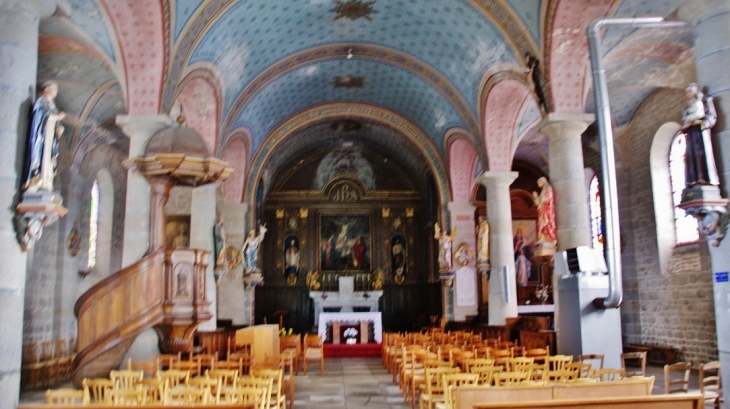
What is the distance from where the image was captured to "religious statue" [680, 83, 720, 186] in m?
7.13

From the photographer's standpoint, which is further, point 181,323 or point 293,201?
point 293,201

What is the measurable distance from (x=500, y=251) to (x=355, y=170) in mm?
10797

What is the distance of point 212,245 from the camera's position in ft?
49.2

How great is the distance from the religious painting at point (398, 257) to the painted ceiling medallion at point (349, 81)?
7818mm

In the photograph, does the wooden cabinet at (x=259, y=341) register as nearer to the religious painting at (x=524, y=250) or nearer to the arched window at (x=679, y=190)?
the arched window at (x=679, y=190)

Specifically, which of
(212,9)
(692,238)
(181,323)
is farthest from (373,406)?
(692,238)

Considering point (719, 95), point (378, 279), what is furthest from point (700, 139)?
point (378, 279)

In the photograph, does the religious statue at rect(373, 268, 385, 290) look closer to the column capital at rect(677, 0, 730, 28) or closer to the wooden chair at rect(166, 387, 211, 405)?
the column capital at rect(677, 0, 730, 28)

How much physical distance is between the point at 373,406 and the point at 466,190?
37.9 ft

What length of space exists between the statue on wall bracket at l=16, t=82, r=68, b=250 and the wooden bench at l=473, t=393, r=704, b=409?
15.0ft

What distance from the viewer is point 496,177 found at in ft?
53.0

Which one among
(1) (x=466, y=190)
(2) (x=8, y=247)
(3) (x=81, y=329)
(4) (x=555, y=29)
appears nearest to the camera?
(2) (x=8, y=247)

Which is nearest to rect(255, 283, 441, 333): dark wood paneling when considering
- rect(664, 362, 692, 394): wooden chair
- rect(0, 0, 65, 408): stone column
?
rect(664, 362, 692, 394): wooden chair

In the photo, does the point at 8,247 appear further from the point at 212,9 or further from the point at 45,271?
the point at 45,271
